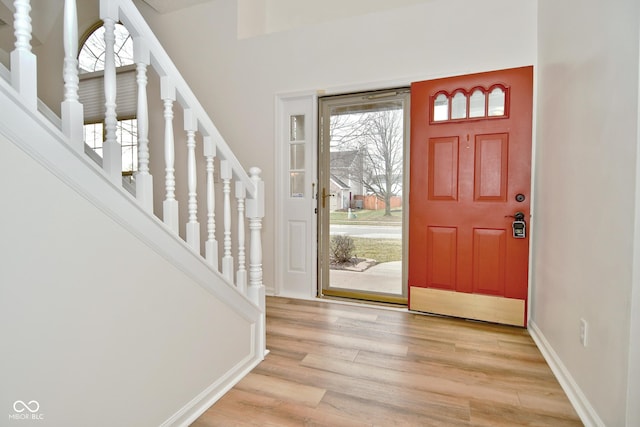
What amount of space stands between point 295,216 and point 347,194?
586 millimetres

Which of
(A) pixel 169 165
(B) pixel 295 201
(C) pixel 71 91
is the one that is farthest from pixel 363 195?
(C) pixel 71 91

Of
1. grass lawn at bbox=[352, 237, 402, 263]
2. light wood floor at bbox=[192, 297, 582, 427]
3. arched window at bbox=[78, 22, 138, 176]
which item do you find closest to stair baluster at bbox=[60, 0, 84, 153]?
light wood floor at bbox=[192, 297, 582, 427]

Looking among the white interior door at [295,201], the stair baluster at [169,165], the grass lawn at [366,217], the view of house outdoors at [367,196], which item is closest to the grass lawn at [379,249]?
the view of house outdoors at [367,196]

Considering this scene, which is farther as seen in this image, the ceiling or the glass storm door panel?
the ceiling

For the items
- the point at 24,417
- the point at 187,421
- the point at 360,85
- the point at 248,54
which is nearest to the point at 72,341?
the point at 24,417

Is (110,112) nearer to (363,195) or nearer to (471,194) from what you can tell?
(363,195)

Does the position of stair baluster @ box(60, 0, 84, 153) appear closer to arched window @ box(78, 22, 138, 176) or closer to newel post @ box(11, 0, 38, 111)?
newel post @ box(11, 0, 38, 111)

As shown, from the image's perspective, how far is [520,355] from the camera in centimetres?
209

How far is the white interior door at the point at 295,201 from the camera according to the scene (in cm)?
328

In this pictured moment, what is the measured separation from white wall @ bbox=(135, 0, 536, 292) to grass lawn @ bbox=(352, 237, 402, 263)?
0.92m

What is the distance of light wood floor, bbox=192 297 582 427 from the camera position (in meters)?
1.50

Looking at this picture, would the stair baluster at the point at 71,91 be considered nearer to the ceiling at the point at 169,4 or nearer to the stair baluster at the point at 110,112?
the stair baluster at the point at 110,112

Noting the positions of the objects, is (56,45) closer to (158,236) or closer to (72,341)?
(158,236)

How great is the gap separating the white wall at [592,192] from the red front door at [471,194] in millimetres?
269
